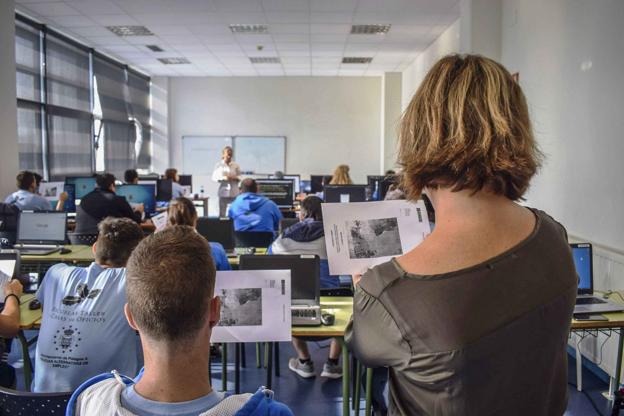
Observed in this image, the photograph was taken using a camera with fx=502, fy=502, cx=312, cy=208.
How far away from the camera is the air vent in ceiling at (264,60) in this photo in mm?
9828

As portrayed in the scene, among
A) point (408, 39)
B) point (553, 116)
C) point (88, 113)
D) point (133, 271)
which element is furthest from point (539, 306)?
point (88, 113)

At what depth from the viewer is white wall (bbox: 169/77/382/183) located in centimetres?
1198

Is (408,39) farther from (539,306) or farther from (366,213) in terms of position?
(539,306)

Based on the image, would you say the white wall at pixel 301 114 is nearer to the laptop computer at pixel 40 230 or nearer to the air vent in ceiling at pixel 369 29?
the air vent in ceiling at pixel 369 29

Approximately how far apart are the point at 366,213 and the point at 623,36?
2394 mm

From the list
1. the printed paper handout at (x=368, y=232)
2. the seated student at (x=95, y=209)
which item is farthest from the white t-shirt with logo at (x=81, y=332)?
the seated student at (x=95, y=209)

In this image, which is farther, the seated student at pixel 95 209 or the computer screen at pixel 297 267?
the seated student at pixel 95 209

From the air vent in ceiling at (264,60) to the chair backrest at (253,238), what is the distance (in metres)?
6.03

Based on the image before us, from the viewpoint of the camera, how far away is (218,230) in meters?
4.32

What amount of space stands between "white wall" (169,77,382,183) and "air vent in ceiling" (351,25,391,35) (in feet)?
13.1

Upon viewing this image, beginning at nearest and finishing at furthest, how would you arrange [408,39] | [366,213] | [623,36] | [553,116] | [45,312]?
[366,213] < [45,312] < [623,36] < [553,116] < [408,39]

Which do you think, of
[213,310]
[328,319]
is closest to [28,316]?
[328,319]

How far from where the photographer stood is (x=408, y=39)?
8.38m

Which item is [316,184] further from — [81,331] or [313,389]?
[81,331]
